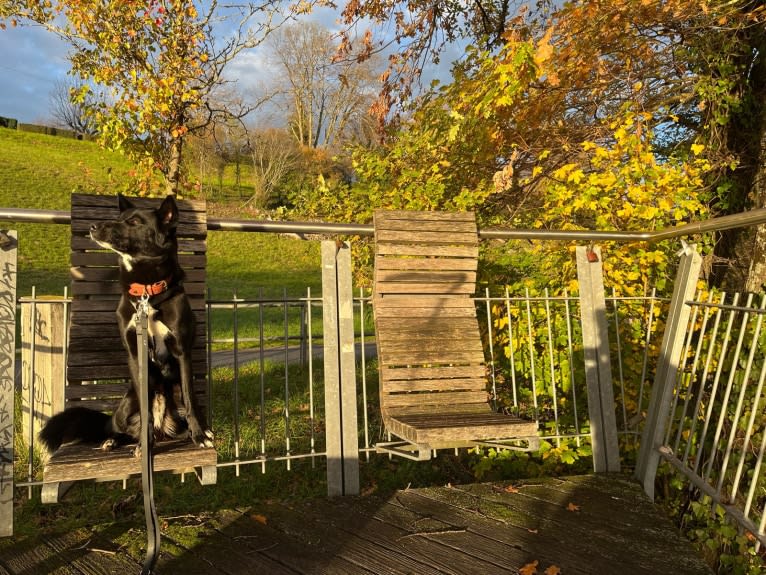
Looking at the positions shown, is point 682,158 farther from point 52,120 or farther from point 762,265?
point 52,120

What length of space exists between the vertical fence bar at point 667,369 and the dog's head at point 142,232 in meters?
2.89

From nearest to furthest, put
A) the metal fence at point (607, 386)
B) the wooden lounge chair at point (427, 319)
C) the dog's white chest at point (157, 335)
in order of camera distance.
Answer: the dog's white chest at point (157, 335) < the metal fence at point (607, 386) < the wooden lounge chair at point (427, 319)

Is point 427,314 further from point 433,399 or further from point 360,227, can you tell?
point 360,227

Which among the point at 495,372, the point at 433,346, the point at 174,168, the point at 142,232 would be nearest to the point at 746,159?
the point at 495,372

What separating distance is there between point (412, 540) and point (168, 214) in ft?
6.06

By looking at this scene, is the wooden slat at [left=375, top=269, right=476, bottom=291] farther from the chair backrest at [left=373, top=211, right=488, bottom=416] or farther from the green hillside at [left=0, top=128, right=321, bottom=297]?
the green hillside at [left=0, top=128, right=321, bottom=297]

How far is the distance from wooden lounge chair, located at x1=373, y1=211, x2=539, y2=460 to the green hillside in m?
11.8

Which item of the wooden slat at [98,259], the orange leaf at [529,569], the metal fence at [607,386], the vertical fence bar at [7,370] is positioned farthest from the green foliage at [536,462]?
the vertical fence bar at [7,370]

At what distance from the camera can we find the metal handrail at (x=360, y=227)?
2971 millimetres

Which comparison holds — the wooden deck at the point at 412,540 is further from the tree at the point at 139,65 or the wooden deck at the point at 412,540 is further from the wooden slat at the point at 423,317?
the tree at the point at 139,65

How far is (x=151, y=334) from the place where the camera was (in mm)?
2799

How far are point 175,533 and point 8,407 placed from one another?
95 centimetres

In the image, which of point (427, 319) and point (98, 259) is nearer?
point (98, 259)

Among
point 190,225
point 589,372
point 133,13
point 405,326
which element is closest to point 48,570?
point 190,225
